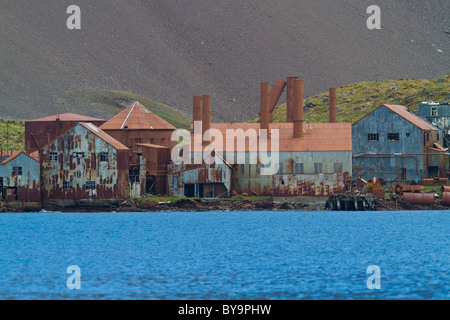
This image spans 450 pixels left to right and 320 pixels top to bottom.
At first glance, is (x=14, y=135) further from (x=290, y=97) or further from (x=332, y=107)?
(x=332, y=107)

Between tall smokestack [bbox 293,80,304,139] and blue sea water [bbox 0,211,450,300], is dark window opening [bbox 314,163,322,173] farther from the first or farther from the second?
blue sea water [bbox 0,211,450,300]

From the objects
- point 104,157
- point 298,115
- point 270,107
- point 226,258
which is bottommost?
point 226,258

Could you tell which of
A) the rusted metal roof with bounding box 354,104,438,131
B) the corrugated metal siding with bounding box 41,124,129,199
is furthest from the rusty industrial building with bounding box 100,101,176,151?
the rusted metal roof with bounding box 354,104,438,131

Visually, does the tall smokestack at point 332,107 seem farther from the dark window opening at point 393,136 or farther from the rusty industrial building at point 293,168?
the rusty industrial building at point 293,168

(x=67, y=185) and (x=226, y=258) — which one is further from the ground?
(x=67, y=185)

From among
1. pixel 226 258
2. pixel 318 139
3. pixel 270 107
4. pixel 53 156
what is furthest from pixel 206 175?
pixel 226 258

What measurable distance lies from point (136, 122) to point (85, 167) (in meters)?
18.7

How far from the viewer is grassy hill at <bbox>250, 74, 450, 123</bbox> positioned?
473 feet

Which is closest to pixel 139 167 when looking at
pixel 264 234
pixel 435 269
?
pixel 264 234

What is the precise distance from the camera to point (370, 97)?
16262 cm

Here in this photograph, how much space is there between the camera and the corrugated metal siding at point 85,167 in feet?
299

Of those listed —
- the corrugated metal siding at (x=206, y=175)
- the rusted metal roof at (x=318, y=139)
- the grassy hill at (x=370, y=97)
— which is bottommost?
the corrugated metal siding at (x=206, y=175)

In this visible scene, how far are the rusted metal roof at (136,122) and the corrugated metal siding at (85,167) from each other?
663 inches
